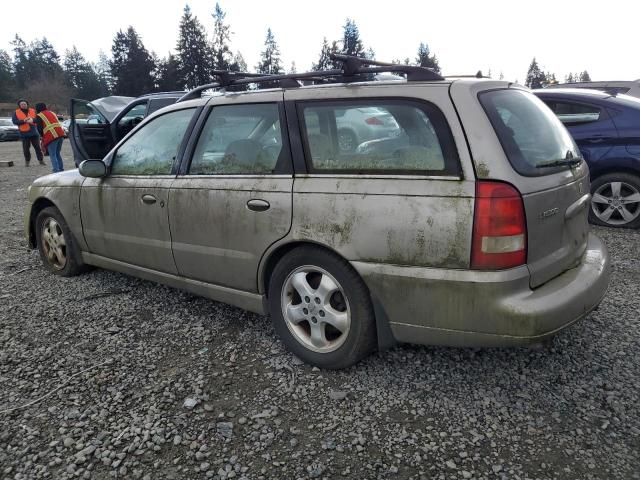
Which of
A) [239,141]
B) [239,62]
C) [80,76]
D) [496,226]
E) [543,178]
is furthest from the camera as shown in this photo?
[80,76]

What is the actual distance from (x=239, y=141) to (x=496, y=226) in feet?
5.74

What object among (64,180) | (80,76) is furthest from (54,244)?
(80,76)

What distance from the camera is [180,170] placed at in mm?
3436

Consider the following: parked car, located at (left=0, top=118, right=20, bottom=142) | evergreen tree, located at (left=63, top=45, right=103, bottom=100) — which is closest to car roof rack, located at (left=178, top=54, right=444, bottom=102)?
parked car, located at (left=0, top=118, right=20, bottom=142)

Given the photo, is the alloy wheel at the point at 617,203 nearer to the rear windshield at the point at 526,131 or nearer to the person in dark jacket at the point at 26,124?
the rear windshield at the point at 526,131

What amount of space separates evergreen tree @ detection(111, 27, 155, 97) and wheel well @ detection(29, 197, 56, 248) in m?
67.1

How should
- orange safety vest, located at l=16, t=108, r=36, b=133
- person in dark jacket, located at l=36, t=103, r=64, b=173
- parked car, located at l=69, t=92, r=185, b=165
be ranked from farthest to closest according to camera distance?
orange safety vest, located at l=16, t=108, r=36, b=133 < person in dark jacket, located at l=36, t=103, r=64, b=173 < parked car, located at l=69, t=92, r=185, b=165

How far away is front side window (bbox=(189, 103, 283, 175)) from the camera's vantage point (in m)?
3.01

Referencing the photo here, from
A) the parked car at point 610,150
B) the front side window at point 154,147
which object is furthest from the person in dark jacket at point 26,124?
the parked car at point 610,150

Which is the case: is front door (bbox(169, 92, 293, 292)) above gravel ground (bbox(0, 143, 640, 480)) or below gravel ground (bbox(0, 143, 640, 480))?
above

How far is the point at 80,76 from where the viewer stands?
275ft

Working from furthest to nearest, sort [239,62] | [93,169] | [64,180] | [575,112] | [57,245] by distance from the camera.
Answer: [239,62]
[575,112]
[57,245]
[64,180]
[93,169]

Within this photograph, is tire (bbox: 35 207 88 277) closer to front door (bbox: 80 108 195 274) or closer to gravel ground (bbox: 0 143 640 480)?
front door (bbox: 80 108 195 274)

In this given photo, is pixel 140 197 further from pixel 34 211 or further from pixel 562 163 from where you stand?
pixel 562 163
